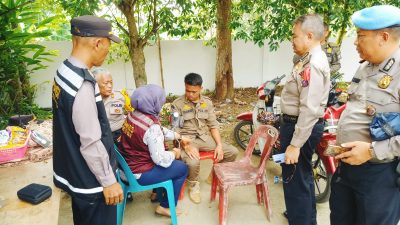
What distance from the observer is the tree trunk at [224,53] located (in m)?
6.00

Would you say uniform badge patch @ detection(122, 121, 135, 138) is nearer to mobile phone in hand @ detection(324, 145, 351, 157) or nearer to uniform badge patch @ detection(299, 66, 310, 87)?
uniform badge patch @ detection(299, 66, 310, 87)

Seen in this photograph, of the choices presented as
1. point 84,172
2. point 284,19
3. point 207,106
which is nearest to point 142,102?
point 84,172

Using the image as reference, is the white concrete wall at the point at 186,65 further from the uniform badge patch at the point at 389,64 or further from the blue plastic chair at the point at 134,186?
the uniform badge patch at the point at 389,64

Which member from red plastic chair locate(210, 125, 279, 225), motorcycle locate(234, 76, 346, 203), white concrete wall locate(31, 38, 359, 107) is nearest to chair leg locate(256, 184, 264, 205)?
red plastic chair locate(210, 125, 279, 225)

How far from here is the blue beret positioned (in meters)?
1.66

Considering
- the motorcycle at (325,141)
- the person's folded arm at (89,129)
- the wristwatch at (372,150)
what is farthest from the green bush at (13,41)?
the wristwatch at (372,150)

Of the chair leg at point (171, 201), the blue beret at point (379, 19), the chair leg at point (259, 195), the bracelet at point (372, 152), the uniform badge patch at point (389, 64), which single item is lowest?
the chair leg at point (259, 195)


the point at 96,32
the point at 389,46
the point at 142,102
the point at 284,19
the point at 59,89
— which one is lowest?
the point at 142,102

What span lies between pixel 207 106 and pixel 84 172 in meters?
1.99

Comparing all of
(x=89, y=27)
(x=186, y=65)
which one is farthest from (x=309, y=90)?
(x=186, y=65)

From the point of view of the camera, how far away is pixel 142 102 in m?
2.56

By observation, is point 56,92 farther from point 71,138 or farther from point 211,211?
point 211,211

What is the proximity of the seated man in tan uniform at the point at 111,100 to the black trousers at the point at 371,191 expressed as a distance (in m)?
2.20

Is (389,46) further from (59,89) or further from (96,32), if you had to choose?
(59,89)
